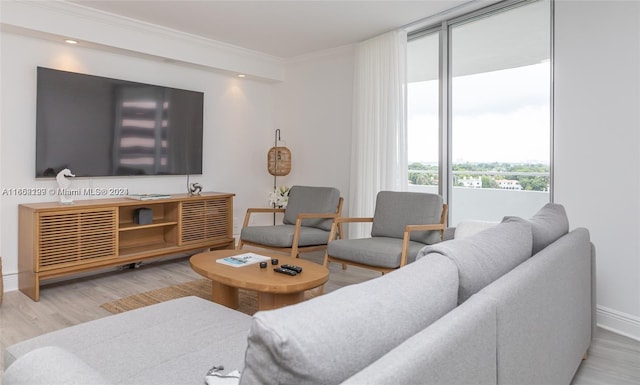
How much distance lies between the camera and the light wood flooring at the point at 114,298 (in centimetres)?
222

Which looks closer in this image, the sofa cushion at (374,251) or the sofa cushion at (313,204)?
the sofa cushion at (374,251)

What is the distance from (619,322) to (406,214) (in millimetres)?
1685

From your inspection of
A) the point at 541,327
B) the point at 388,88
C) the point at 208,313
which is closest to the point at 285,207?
the point at 388,88

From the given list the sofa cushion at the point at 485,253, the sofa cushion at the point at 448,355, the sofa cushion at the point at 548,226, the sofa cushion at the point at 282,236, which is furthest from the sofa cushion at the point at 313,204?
the sofa cushion at the point at 448,355

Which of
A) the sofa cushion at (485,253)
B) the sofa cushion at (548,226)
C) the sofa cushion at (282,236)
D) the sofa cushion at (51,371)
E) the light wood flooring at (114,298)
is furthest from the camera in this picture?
the sofa cushion at (282,236)

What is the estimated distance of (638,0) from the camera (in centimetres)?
260

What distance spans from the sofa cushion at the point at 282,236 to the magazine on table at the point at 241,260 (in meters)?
0.64

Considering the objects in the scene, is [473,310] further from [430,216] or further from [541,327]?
[430,216]

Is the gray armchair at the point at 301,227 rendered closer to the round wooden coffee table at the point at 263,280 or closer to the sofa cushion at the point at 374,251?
the sofa cushion at the point at 374,251

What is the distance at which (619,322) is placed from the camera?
2.71 metres

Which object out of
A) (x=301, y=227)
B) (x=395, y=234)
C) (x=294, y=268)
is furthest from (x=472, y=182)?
(x=294, y=268)

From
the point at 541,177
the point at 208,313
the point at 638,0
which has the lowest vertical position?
the point at 208,313

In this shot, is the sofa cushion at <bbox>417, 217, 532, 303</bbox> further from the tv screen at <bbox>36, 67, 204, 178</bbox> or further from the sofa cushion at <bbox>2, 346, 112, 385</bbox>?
the tv screen at <bbox>36, 67, 204, 178</bbox>

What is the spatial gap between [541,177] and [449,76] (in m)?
1.35
